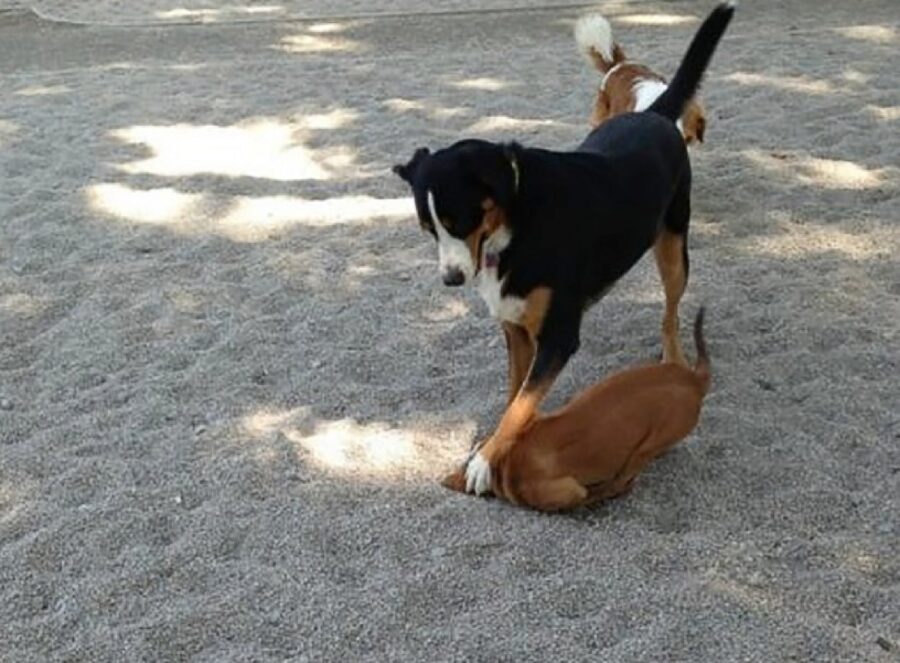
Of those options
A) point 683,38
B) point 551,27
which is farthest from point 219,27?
point 683,38

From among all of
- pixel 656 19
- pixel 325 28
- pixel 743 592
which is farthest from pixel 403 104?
pixel 743 592

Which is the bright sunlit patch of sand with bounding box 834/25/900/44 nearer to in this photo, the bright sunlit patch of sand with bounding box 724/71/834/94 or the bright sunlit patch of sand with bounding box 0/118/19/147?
the bright sunlit patch of sand with bounding box 724/71/834/94

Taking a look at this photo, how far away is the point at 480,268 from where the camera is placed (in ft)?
12.0

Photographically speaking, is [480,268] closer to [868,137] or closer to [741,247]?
[741,247]

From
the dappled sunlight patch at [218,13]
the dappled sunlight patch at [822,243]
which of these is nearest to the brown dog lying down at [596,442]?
the dappled sunlight patch at [822,243]

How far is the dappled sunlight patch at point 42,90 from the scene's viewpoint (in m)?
8.65

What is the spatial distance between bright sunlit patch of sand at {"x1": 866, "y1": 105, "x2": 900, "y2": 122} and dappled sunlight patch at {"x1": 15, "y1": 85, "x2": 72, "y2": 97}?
199 inches

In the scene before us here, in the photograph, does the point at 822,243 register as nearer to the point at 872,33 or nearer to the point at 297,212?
the point at 297,212

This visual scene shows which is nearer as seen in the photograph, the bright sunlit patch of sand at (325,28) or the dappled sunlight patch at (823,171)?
the dappled sunlight patch at (823,171)

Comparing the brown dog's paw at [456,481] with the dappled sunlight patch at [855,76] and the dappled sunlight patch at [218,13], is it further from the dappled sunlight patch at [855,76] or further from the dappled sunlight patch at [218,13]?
the dappled sunlight patch at [218,13]

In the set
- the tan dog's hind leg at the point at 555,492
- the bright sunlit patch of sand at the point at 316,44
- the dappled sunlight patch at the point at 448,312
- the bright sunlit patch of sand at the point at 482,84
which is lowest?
the bright sunlit patch of sand at the point at 316,44

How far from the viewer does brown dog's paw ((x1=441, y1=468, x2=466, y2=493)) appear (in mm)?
3811

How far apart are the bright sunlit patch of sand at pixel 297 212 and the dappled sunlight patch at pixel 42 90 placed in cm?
277

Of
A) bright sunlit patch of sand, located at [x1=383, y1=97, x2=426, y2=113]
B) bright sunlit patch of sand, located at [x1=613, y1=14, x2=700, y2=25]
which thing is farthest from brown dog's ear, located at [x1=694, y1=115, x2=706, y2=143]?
bright sunlit patch of sand, located at [x1=613, y1=14, x2=700, y2=25]
